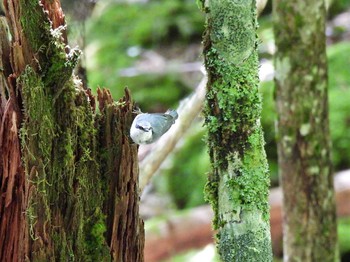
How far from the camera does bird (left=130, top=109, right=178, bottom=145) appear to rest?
5.17 feet

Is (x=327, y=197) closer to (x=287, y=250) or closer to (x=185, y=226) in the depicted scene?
(x=287, y=250)

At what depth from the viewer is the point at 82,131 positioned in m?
1.72

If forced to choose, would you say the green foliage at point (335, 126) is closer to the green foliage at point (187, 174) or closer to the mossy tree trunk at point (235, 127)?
the green foliage at point (187, 174)

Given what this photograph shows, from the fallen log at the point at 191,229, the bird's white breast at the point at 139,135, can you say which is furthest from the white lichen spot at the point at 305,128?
the fallen log at the point at 191,229

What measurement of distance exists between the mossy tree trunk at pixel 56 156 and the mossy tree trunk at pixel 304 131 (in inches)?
42.8

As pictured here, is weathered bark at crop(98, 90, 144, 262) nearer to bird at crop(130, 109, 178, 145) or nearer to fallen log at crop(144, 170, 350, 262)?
bird at crop(130, 109, 178, 145)

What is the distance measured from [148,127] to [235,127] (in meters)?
0.20

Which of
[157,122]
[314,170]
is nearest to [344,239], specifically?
[314,170]

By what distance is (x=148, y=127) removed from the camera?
1569mm

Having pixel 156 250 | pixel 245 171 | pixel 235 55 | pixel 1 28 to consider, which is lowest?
pixel 156 250

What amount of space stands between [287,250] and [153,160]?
722 millimetres

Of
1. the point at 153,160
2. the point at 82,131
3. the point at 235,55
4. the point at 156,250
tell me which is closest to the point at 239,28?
the point at 235,55

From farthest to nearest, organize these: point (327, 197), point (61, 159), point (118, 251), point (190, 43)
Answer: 1. point (190, 43)
2. point (327, 197)
3. point (118, 251)
4. point (61, 159)

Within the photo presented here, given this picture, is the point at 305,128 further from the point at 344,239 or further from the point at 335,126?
the point at 335,126
